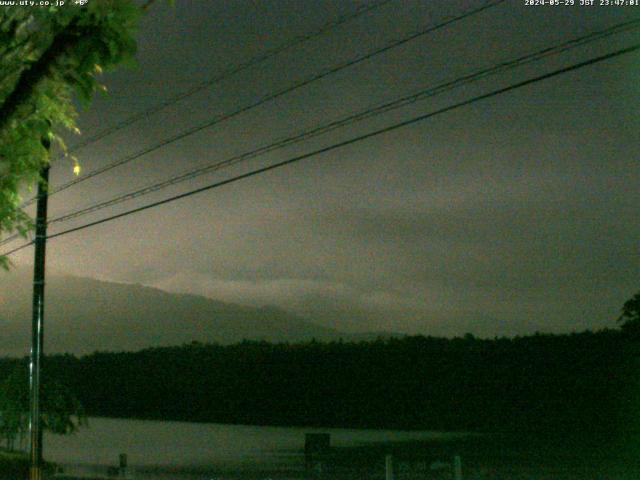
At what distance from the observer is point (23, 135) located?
22.5 ft

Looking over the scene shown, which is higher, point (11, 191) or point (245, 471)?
point (11, 191)

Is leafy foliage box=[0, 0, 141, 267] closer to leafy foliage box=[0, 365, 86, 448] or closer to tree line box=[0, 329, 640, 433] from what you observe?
leafy foliage box=[0, 365, 86, 448]

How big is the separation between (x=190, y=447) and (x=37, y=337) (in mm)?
21161

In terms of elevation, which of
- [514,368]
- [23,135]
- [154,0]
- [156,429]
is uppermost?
[154,0]

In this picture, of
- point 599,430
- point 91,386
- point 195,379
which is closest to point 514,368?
point 599,430

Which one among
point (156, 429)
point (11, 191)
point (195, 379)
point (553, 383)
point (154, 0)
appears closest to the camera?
point (154, 0)

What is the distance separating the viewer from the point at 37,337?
59.3ft

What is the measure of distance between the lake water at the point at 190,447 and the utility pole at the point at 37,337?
7.12 metres

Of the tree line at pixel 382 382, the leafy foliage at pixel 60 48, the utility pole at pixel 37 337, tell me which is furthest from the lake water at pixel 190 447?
the leafy foliage at pixel 60 48

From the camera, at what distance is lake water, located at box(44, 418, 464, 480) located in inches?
1113

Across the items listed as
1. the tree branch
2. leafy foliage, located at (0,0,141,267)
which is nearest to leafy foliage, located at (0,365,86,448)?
leafy foliage, located at (0,0,141,267)

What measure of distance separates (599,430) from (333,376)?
1852 centimetres

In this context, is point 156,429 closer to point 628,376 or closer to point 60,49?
point 628,376

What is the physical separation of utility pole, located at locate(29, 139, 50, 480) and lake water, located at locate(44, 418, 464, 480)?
7.12 metres
